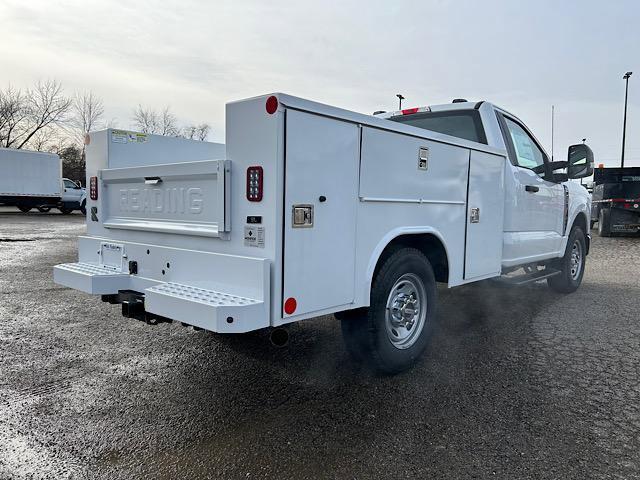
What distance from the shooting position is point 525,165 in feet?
19.1

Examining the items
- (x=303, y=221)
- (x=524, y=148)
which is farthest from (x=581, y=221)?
(x=303, y=221)

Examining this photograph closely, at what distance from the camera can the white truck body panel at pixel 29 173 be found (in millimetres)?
25922

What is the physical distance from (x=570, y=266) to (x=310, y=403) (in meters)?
5.30

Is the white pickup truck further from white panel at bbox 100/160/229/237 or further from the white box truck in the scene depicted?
the white box truck

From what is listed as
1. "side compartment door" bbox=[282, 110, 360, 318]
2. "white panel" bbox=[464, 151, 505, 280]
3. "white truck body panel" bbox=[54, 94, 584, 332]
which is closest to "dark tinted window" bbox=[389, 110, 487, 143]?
"white panel" bbox=[464, 151, 505, 280]

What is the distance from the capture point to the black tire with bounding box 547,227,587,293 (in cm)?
725

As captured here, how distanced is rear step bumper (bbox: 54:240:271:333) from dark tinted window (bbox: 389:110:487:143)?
11.0 feet

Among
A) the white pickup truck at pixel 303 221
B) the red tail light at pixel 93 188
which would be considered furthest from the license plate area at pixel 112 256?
the red tail light at pixel 93 188

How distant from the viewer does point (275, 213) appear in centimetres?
286

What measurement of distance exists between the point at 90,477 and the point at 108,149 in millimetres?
2634

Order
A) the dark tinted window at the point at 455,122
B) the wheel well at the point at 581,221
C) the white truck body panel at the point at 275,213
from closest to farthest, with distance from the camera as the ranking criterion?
the white truck body panel at the point at 275,213
the dark tinted window at the point at 455,122
the wheel well at the point at 581,221

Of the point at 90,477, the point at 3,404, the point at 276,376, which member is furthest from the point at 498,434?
the point at 3,404

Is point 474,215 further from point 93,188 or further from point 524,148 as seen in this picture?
point 93,188

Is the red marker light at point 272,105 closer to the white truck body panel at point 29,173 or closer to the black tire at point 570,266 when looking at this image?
the black tire at point 570,266
